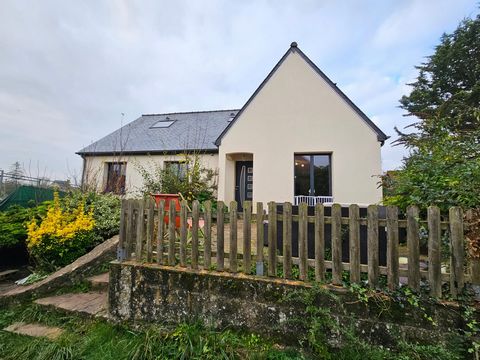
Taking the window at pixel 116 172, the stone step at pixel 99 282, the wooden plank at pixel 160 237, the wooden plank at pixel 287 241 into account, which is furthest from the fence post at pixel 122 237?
the window at pixel 116 172

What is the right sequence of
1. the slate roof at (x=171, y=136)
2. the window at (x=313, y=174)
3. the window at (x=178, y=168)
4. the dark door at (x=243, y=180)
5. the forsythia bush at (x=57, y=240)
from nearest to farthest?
the forsythia bush at (x=57, y=240)
the window at (x=313, y=174)
the window at (x=178, y=168)
the dark door at (x=243, y=180)
the slate roof at (x=171, y=136)

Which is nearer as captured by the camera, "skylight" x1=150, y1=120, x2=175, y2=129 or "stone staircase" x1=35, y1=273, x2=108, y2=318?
"stone staircase" x1=35, y1=273, x2=108, y2=318

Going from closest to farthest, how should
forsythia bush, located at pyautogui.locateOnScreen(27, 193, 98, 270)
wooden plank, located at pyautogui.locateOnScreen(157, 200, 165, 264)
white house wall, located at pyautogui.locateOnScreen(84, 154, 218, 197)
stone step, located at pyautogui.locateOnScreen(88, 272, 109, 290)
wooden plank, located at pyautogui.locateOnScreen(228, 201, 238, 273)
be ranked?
wooden plank, located at pyautogui.locateOnScreen(228, 201, 238, 273) < wooden plank, located at pyautogui.locateOnScreen(157, 200, 165, 264) < stone step, located at pyautogui.locateOnScreen(88, 272, 109, 290) < forsythia bush, located at pyautogui.locateOnScreen(27, 193, 98, 270) < white house wall, located at pyautogui.locateOnScreen(84, 154, 218, 197)

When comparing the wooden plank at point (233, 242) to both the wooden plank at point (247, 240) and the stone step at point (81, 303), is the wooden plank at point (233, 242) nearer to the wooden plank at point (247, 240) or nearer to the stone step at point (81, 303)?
the wooden plank at point (247, 240)

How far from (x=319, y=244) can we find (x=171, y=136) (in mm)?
11132

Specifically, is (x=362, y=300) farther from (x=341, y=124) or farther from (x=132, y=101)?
(x=132, y=101)

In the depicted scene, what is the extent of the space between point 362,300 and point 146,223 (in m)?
2.52

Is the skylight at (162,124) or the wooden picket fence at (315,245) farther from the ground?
the skylight at (162,124)

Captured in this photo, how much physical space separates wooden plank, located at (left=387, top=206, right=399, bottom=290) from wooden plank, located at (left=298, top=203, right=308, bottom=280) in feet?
2.36

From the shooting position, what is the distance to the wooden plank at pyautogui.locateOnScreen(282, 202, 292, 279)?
2.24 m

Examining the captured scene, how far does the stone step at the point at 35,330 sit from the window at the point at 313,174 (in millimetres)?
7186

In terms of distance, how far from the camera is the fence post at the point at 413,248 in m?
1.90

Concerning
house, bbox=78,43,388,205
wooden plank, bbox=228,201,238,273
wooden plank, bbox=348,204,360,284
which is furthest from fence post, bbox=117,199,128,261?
house, bbox=78,43,388,205

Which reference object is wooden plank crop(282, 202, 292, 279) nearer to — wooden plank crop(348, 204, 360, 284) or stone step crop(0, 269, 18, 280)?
wooden plank crop(348, 204, 360, 284)
